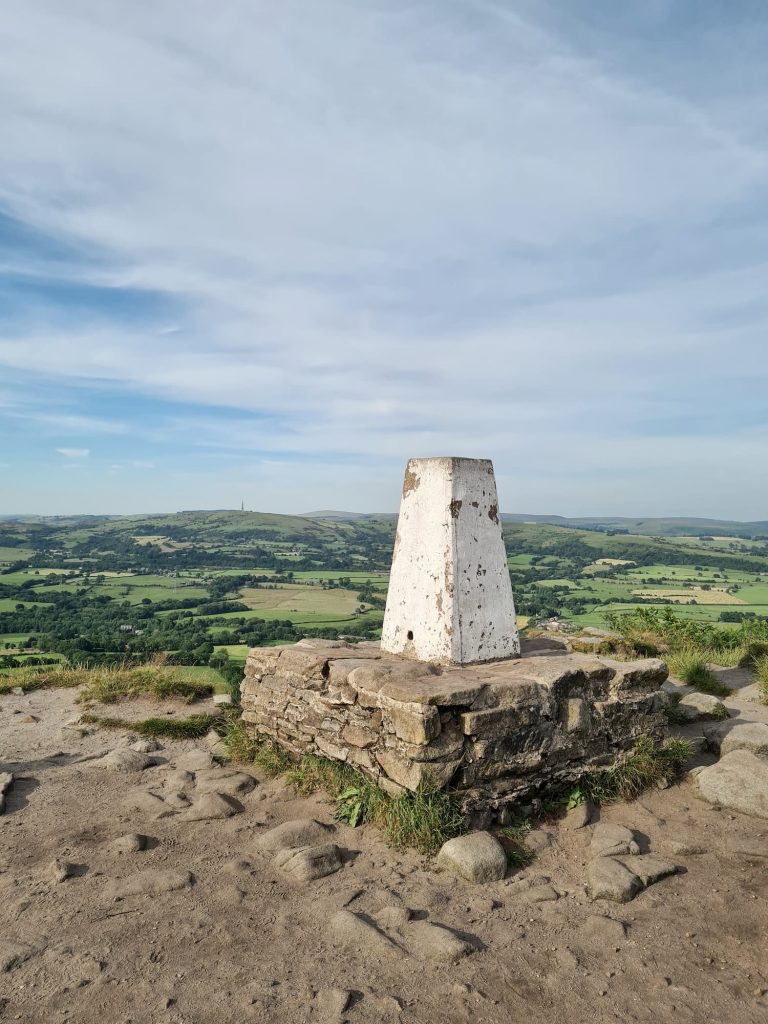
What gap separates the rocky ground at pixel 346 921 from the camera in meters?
3.72

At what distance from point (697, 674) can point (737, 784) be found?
5.45m

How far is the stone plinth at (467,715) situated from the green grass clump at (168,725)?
250 cm

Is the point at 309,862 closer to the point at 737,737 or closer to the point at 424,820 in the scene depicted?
the point at 424,820

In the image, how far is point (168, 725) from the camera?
10.0m

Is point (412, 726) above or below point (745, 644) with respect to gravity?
above

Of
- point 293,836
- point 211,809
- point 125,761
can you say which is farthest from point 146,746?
point 293,836

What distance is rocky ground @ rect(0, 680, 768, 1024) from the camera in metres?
3.72

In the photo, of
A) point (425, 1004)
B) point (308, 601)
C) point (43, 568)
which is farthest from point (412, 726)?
point (43, 568)

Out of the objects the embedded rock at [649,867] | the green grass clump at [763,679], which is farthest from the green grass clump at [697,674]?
the embedded rock at [649,867]

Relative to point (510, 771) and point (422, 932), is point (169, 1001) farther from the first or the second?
point (510, 771)

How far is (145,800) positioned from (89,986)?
11.0 feet

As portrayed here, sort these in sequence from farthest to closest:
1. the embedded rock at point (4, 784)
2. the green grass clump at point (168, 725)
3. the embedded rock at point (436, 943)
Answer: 1. the green grass clump at point (168, 725)
2. the embedded rock at point (4, 784)
3. the embedded rock at point (436, 943)

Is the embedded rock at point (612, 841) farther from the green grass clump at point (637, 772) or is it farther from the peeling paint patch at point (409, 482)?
the peeling paint patch at point (409, 482)

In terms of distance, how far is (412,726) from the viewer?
5812 mm
